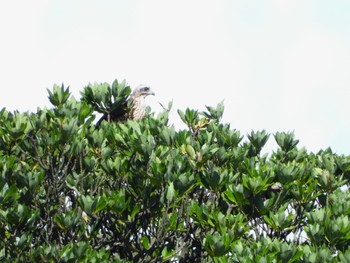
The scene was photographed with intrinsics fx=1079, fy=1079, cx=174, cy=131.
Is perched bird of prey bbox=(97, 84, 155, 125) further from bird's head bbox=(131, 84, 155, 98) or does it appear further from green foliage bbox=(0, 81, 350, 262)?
green foliage bbox=(0, 81, 350, 262)

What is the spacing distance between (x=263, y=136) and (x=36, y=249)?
4.80 meters

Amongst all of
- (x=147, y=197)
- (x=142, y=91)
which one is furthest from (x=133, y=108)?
(x=147, y=197)

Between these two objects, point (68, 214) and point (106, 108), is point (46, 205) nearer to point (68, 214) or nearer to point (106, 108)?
point (68, 214)

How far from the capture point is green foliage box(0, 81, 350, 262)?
54.2 feet

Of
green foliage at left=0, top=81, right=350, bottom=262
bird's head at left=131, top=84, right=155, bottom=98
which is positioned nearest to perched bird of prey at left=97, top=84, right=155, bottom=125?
bird's head at left=131, top=84, right=155, bottom=98

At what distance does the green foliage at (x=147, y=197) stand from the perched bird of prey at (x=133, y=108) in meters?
1.52

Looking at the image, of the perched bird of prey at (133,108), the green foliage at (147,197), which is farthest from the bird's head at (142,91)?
the green foliage at (147,197)

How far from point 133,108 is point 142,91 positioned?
40.5 inches

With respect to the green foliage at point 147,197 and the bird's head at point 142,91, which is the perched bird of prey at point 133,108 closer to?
the bird's head at point 142,91

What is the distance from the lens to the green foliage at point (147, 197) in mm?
16531

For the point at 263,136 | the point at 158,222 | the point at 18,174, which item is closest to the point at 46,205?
the point at 18,174

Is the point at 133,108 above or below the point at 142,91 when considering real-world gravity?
below

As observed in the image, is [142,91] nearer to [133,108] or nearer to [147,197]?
[133,108]

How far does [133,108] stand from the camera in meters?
20.8
